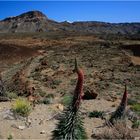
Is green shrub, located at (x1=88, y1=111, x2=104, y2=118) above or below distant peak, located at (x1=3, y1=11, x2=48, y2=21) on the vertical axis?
below

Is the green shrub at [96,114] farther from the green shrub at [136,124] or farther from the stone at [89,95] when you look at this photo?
the stone at [89,95]

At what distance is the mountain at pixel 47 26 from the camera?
157750mm

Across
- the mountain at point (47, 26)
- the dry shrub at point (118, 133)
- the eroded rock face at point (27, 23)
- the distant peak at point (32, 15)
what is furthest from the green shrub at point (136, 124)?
the distant peak at point (32, 15)

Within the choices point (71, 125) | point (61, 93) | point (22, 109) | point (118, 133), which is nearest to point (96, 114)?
point (118, 133)

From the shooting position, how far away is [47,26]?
161 meters

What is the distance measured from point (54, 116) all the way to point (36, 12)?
17696 centimetres

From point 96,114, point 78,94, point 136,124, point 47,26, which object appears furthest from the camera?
point 47,26

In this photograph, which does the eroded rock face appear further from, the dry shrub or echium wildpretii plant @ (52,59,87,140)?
echium wildpretii plant @ (52,59,87,140)

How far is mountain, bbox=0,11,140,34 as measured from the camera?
158 metres

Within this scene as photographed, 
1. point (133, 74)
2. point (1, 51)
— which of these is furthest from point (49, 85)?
point (1, 51)

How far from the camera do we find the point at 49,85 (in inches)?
677

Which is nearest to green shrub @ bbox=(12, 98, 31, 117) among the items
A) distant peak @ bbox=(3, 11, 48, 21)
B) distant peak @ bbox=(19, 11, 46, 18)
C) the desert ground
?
the desert ground

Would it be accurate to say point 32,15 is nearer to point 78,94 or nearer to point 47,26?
point 47,26

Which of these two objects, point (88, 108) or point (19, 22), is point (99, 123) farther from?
point (19, 22)
